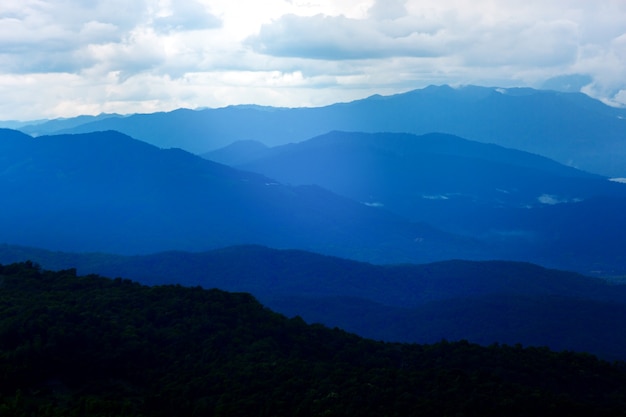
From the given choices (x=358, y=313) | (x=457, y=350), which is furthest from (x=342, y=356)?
(x=358, y=313)

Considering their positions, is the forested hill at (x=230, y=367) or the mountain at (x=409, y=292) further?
the mountain at (x=409, y=292)

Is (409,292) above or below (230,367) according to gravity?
below

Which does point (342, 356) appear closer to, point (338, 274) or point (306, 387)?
point (306, 387)

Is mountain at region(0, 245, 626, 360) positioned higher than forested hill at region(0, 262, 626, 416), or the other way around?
forested hill at region(0, 262, 626, 416)

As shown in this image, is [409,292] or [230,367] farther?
[409,292]
